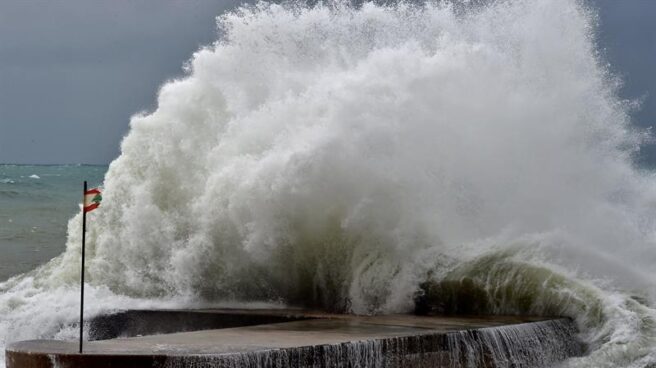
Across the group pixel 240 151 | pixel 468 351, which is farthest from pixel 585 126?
pixel 468 351

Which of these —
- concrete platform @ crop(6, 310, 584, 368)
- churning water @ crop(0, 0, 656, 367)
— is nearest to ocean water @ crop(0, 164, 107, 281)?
churning water @ crop(0, 0, 656, 367)

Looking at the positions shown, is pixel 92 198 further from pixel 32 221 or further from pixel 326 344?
Result: pixel 32 221

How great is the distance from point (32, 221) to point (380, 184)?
23036mm

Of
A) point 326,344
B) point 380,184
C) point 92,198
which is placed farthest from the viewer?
point 380,184

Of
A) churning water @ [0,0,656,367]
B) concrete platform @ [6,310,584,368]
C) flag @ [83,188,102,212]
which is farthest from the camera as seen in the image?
churning water @ [0,0,656,367]

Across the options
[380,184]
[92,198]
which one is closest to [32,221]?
[380,184]

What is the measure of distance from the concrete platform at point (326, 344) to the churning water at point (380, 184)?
86cm

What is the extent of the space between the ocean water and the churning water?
7.77 metres

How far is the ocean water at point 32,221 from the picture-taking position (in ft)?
91.9

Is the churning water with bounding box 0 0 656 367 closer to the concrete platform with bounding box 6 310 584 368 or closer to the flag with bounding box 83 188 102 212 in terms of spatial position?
the concrete platform with bounding box 6 310 584 368

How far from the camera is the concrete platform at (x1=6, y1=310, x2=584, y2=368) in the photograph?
33.1ft

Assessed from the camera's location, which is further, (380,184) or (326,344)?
(380,184)

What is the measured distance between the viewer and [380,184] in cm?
1551

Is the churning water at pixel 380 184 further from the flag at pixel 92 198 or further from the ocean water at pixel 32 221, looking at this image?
the ocean water at pixel 32 221
